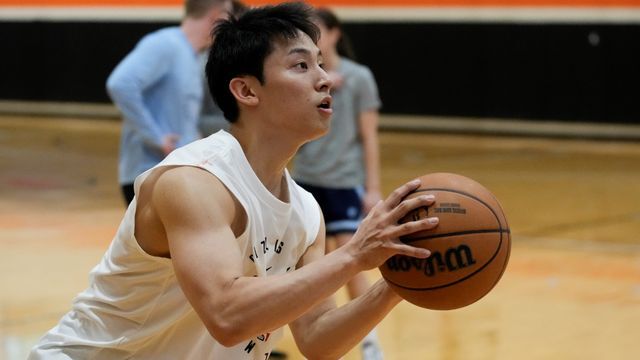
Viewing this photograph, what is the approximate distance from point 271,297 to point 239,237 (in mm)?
285

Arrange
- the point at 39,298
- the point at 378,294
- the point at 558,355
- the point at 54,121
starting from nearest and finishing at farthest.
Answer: the point at 378,294, the point at 558,355, the point at 39,298, the point at 54,121

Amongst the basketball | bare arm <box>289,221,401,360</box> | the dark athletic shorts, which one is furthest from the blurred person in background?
the basketball

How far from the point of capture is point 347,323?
3.34 metres

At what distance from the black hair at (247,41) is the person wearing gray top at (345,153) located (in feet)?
10.4

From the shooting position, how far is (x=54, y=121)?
19219 mm

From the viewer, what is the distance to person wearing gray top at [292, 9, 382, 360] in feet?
21.2

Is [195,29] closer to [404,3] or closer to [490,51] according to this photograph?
[490,51]

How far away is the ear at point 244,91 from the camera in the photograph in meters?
3.15

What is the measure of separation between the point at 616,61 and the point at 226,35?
1295 cm

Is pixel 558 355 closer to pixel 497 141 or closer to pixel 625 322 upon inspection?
pixel 625 322

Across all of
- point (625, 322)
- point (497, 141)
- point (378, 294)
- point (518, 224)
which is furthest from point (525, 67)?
point (378, 294)

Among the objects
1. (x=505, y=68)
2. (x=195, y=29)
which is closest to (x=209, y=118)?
(x=195, y=29)

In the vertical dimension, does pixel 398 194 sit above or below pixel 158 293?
above

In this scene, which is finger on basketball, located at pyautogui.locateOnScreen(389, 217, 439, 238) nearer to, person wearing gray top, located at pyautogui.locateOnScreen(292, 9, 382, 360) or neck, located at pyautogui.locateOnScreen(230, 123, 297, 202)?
neck, located at pyautogui.locateOnScreen(230, 123, 297, 202)
